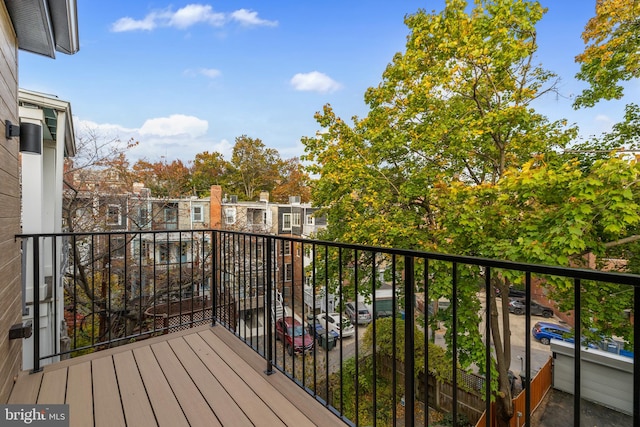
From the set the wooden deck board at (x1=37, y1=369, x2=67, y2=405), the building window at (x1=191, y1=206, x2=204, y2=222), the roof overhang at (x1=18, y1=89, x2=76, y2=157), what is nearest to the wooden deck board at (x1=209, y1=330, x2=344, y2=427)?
the wooden deck board at (x1=37, y1=369, x2=67, y2=405)

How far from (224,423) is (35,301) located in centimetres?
153

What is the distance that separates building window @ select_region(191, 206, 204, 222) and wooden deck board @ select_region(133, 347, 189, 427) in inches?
414

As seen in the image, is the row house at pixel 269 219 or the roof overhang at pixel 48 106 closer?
the roof overhang at pixel 48 106

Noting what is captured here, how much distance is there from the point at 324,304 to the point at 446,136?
5.40m

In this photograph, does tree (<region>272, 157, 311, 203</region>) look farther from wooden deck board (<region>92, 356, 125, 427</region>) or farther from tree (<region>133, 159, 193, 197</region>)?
wooden deck board (<region>92, 356, 125, 427</region>)

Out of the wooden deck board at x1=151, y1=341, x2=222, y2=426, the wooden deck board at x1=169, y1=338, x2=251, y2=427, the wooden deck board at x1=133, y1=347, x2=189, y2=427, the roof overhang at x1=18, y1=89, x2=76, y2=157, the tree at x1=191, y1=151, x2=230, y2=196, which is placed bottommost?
the wooden deck board at x1=169, y1=338, x2=251, y2=427

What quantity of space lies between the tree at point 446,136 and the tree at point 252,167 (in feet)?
41.8

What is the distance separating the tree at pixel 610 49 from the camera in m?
5.62

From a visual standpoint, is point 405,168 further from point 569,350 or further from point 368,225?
point 569,350

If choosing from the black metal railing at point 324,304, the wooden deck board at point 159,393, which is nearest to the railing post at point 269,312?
the black metal railing at point 324,304

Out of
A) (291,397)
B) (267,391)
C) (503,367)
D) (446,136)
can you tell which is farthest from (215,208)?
(291,397)

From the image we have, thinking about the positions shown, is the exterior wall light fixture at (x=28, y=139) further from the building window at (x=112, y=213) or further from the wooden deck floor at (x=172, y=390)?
the building window at (x=112, y=213)

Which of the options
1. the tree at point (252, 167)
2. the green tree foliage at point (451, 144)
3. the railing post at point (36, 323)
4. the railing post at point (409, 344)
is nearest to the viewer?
the railing post at point (409, 344)

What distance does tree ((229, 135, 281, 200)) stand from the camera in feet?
64.4
